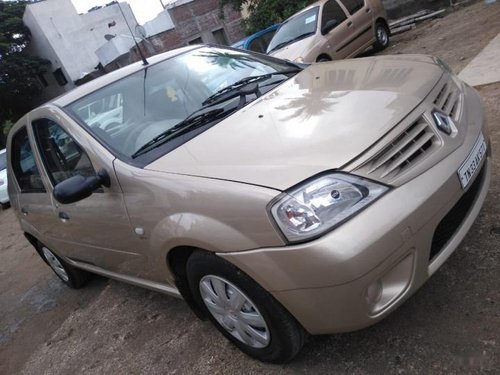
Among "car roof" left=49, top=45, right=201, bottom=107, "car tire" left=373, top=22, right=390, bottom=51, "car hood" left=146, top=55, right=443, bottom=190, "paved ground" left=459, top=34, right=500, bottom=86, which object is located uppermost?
"car roof" left=49, top=45, right=201, bottom=107

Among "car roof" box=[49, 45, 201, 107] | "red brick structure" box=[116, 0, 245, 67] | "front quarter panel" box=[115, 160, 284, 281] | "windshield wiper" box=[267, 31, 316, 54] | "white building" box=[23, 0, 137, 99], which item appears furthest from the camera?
"white building" box=[23, 0, 137, 99]

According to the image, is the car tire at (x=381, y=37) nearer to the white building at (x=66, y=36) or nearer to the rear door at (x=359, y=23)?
the rear door at (x=359, y=23)

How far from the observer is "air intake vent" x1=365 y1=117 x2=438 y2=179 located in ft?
6.31

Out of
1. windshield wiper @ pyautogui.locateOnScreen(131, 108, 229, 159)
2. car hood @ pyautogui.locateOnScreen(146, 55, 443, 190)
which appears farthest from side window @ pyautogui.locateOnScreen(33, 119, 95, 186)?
car hood @ pyautogui.locateOnScreen(146, 55, 443, 190)

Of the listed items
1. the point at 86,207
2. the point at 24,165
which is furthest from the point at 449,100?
the point at 24,165

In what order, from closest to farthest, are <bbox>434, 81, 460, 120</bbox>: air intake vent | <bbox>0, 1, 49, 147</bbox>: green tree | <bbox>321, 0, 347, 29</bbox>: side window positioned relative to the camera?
<bbox>434, 81, 460, 120</bbox>: air intake vent < <bbox>321, 0, 347, 29</bbox>: side window < <bbox>0, 1, 49, 147</bbox>: green tree

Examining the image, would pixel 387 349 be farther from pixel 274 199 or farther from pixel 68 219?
pixel 68 219

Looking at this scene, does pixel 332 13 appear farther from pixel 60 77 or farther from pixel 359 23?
pixel 60 77

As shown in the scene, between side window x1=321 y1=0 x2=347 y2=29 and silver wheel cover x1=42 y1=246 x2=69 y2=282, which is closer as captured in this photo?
silver wheel cover x1=42 y1=246 x2=69 y2=282

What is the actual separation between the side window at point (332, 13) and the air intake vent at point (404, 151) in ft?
23.3

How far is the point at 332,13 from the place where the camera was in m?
8.95

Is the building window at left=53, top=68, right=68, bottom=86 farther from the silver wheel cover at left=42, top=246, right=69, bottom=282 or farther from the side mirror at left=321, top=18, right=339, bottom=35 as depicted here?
the silver wheel cover at left=42, top=246, right=69, bottom=282

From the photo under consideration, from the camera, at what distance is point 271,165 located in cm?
199

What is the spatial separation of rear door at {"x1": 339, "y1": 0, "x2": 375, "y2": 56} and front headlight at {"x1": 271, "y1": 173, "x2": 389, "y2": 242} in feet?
24.7
